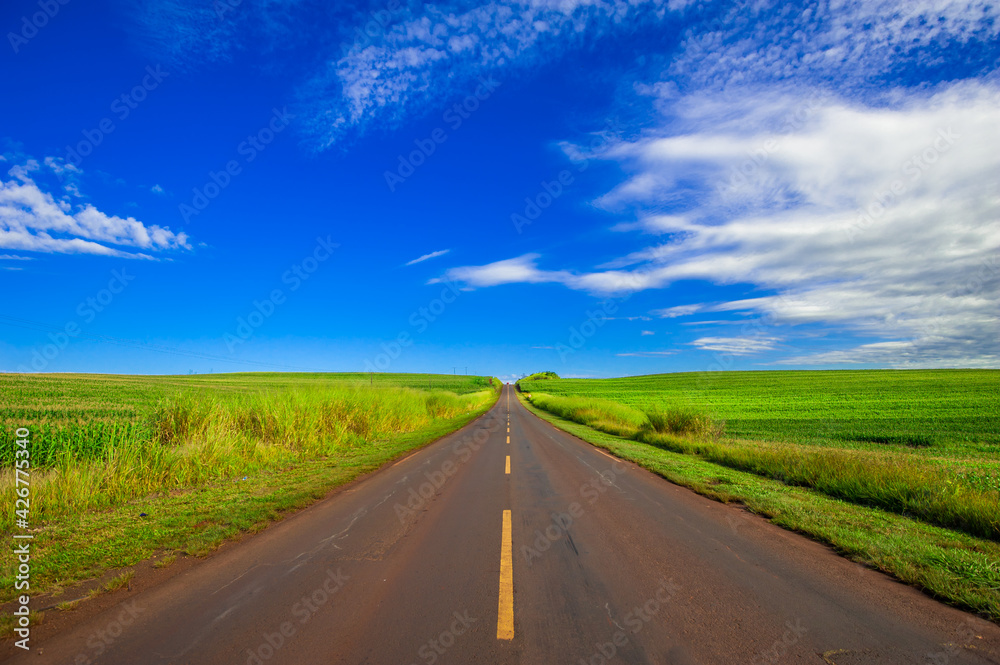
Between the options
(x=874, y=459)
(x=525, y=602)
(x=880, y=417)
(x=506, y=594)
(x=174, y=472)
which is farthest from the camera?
(x=880, y=417)

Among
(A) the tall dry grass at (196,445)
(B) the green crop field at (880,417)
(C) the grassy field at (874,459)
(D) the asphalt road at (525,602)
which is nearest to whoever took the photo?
(D) the asphalt road at (525,602)

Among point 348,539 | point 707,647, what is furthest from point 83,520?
point 707,647

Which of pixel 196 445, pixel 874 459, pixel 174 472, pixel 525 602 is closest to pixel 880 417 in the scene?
pixel 874 459

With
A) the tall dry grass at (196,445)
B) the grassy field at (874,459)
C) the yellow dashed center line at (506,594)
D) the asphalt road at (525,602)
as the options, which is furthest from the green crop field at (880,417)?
the yellow dashed center line at (506,594)

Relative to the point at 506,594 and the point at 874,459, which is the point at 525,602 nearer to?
the point at 506,594

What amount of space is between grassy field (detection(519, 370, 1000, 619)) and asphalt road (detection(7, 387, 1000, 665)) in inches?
26.0

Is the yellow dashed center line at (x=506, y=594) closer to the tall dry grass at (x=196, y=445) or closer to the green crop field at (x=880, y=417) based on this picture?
the tall dry grass at (x=196, y=445)

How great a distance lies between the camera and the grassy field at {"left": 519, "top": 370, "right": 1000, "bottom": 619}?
5.02 metres

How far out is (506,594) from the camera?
13.7ft

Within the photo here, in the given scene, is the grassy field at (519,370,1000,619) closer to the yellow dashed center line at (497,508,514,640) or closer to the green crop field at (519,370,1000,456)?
the green crop field at (519,370,1000,456)

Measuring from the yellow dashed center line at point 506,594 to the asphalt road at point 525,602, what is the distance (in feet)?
0.06

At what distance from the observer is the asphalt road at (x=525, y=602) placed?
3.24 meters

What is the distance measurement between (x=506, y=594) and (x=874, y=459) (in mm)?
10699

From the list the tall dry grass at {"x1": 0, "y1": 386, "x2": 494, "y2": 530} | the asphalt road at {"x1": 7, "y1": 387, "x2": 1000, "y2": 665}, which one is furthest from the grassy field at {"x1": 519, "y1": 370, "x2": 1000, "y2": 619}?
the tall dry grass at {"x1": 0, "y1": 386, "x2": 494, "y2": 530}
